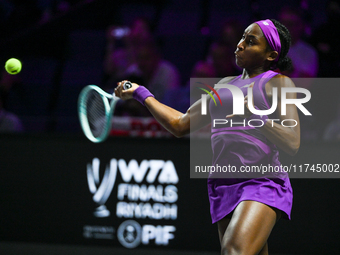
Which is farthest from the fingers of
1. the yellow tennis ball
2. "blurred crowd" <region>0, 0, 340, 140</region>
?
"blurred crowd" <region>0, 0, 340, 140</region>

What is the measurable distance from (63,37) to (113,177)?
3.11 metres

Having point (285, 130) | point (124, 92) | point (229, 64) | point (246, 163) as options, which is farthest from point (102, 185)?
point (285, 130)

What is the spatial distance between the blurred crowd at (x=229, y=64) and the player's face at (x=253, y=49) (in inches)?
90.8

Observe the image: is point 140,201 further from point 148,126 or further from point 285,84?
point 285,84

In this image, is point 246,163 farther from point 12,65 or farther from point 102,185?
point 102,185

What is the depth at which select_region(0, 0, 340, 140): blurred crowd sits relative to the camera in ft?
14.7

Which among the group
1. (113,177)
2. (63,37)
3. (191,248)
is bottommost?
(191,248)

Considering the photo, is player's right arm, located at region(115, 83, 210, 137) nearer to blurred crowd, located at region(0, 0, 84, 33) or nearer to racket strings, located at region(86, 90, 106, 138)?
racket strings, located at region(86, 90, 106, 138)

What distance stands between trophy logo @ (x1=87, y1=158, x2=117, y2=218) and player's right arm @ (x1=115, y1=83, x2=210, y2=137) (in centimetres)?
215

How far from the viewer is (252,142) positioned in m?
2.24

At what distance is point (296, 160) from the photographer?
433 centimetres

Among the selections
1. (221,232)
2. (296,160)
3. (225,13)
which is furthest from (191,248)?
(225,13)

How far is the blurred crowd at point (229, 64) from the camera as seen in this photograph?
4.47 metres

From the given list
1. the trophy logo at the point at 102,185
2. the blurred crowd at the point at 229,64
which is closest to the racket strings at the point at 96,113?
the trophy logo at the point at 102,185
